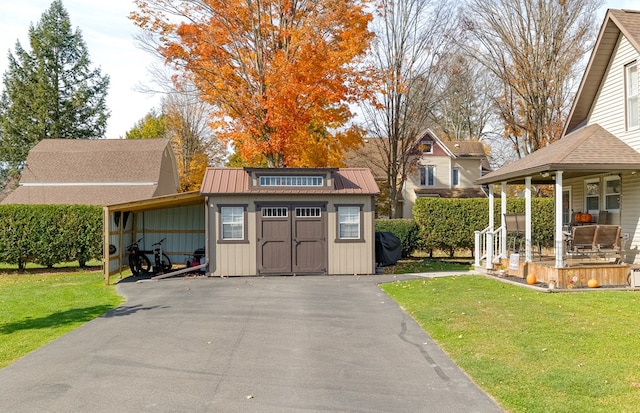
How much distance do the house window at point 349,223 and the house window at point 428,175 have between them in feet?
75.7

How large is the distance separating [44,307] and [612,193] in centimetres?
1481

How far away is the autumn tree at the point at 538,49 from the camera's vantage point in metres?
22.9

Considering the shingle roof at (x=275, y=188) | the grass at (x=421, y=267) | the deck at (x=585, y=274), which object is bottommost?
the grass at (x=421, y=267)

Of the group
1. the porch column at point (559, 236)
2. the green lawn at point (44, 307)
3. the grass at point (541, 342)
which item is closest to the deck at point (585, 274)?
the porch column at point (559, 236)

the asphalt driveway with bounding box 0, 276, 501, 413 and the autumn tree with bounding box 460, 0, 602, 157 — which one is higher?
the autumn tree with bounding box 460, 0, 602, 157

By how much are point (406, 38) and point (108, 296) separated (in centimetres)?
1814

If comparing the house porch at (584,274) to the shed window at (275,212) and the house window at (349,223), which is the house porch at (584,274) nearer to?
the house window at (349,223)

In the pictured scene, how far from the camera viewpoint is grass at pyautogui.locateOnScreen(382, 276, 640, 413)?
5.29 meters

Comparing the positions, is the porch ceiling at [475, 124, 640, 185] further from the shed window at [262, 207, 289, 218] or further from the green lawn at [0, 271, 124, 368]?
the green lawn at [0, 271, 124, 368]

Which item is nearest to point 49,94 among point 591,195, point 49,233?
point 49,233

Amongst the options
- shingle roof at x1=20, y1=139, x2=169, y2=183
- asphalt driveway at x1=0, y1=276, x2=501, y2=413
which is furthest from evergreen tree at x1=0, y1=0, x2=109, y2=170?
asphalt driveway at x1=0, y1=276, x2=501, y2=413

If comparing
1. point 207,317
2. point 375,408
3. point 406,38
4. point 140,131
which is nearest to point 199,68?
point 406,38

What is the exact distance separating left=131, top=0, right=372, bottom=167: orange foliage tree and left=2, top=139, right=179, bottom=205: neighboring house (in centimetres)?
1214

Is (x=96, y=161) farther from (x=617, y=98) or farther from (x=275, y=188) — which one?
(x=617, y=98)
